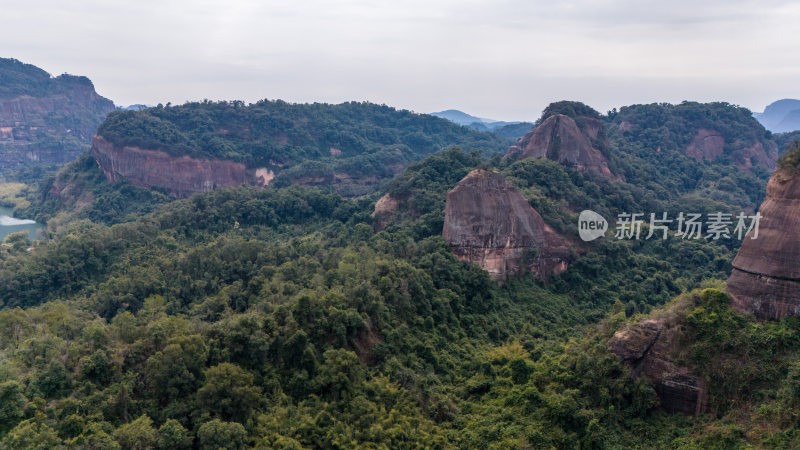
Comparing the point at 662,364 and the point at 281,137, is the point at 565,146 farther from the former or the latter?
the point at 281,137

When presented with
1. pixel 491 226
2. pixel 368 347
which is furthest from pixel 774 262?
pixel 368 347

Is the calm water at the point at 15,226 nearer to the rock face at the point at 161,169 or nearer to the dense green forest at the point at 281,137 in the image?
the rock face at the point at 161,169

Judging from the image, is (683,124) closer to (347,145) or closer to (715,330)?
(347,145)

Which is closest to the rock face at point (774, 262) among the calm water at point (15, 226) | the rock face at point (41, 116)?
the calm water at point (15, 226)

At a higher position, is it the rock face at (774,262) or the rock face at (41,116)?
the rock face at (41,116)

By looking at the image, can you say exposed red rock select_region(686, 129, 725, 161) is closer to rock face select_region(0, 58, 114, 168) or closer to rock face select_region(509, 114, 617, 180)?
rock face select_region(509, 114, 617, 180)
